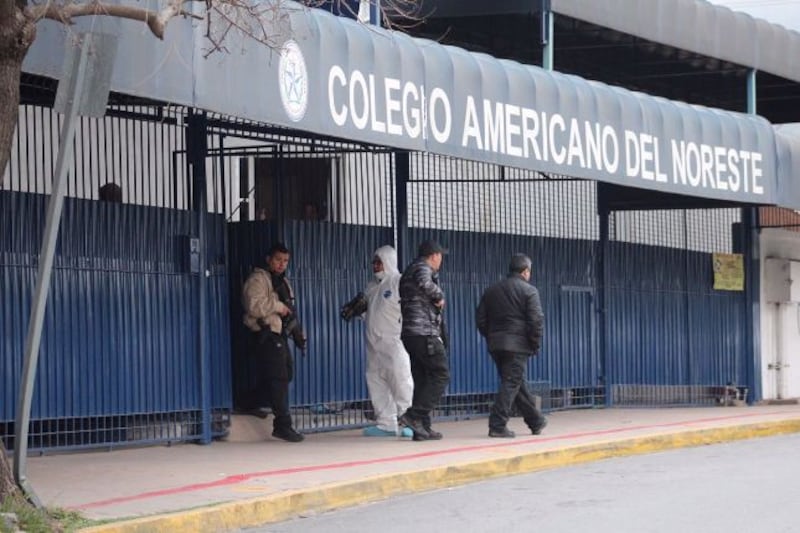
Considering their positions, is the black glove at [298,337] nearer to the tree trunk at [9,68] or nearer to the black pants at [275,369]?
the black pants at [275,369]

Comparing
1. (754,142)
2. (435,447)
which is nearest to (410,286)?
Result: (435,447)

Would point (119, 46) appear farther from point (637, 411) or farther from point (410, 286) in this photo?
point (637, 411)

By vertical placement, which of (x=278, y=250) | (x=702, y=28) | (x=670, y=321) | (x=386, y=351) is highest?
(x=702, y=28)

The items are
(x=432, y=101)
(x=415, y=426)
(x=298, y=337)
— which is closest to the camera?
(x=432, y=101)

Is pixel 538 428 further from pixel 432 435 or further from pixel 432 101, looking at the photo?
pixel 432 101

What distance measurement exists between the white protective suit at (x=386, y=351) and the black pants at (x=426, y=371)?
0.34 feet

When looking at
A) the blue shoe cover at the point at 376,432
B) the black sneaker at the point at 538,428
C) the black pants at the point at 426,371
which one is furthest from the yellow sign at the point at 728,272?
the black pants at the point at 426,371

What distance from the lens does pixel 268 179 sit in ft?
53.7

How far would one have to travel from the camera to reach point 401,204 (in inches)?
659

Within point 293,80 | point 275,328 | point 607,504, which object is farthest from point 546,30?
point 607,504

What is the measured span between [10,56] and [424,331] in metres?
5.85

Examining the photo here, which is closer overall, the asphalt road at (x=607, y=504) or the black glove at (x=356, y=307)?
the asphalt road at (x=607, y=504)

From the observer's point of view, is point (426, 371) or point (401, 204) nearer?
point (426, 371)

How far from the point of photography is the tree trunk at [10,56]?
9.18 m
